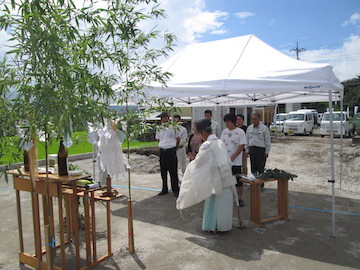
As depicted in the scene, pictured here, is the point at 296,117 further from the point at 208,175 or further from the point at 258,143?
the point at 208,175

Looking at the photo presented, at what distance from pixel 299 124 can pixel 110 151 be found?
816 inches

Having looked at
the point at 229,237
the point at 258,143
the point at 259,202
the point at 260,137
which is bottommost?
the point at 229,237

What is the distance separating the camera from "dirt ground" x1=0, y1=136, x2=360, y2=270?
3371 millimetres

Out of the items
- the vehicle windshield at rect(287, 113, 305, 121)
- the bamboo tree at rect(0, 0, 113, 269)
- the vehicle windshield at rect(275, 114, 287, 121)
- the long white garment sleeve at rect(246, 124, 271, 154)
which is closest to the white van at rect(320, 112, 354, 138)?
the vehicle windshield at rect(287, 113, 305, 121)

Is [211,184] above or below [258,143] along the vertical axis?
below

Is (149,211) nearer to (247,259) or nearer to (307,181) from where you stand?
(247,259)

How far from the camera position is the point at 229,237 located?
403 centimetres

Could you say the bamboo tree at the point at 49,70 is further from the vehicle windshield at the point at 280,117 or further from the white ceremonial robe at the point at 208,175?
the vehicle windshield at the point at 280,117

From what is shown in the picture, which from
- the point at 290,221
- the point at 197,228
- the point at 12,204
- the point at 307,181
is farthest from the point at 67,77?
the point at 307,181

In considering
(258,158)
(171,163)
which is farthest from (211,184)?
(258,158)

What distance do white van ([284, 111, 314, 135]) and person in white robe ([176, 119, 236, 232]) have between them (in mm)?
19178

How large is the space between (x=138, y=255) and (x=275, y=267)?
1550 millimetres

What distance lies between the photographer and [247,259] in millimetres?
3420

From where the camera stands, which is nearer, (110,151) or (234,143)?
(110,151)
